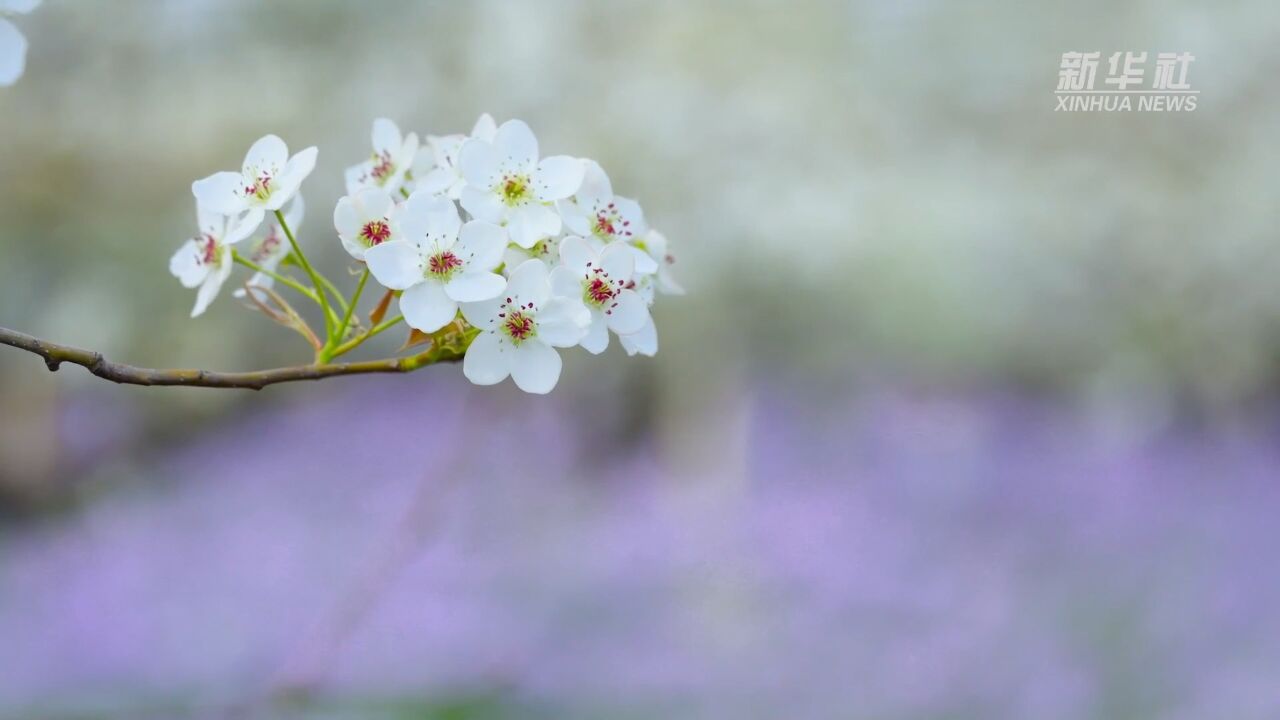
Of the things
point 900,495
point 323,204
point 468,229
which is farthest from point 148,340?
point 468,229

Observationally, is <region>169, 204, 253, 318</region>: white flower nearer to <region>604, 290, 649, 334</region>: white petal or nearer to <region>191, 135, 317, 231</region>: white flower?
<region>191, 135, 317, 231</region>: white flower

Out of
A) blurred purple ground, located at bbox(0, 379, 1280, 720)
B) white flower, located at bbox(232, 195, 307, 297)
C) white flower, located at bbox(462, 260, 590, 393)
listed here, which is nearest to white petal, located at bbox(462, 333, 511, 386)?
white flower, located at bbox(462, 260, 590, 393)

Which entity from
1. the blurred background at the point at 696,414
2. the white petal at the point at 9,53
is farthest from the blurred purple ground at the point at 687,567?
the white petal at the point at 9,53

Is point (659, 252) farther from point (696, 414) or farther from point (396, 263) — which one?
point (696, 414)

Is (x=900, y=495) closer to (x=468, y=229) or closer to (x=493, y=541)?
(x=493, y=541)

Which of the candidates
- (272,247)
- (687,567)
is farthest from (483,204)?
(687,567)

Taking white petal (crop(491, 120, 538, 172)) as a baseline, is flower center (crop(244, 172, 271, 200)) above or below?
below

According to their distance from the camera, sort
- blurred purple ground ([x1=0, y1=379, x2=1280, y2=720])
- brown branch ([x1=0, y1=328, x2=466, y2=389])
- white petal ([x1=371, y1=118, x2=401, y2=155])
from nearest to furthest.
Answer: brown branch ([x1=0, y1=328, x2=466, y2=389]), white petal ([x1=371, y1=118, x2=401, y2=155]), blurred purple ground ([x1=0, y1=379, x2=1280, y2=720])
